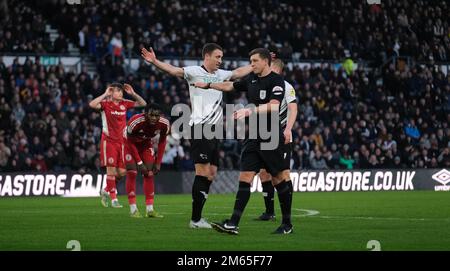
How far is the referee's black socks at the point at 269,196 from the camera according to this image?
1783 cm

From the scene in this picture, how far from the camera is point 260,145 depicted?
14281 millimetres

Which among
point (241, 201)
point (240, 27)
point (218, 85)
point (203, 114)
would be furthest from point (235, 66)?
point (241, 201)

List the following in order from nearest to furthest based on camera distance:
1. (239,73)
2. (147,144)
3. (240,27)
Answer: (239,73) → (147,144) → (240,27)

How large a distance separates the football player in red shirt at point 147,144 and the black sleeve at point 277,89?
13.0 ft

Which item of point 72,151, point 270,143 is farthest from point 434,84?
point 270,143

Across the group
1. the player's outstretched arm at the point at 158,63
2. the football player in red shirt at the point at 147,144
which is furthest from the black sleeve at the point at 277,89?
the football player in red shirt at the point at 147,144

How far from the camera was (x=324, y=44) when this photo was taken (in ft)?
137

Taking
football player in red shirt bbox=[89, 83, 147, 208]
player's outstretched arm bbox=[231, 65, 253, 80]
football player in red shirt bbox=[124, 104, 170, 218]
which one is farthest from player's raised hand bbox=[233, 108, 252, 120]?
football player in red shirt bbox=[89, 83, 147, 208]

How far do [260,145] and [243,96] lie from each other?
22400 mm

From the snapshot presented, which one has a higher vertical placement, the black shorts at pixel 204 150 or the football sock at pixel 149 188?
the black shorts at pixel 204 150

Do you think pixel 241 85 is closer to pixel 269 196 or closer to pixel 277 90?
pixel 277 90

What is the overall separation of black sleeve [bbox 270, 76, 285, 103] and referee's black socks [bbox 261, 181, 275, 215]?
4.03m

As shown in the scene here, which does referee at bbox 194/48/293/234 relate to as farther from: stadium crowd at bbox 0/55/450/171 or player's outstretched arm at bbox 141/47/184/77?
stadium crowd at bbox 0/55/450/171

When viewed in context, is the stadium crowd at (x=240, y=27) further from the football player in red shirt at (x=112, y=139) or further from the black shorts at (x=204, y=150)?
the black shorts at (x=204, y=150)
